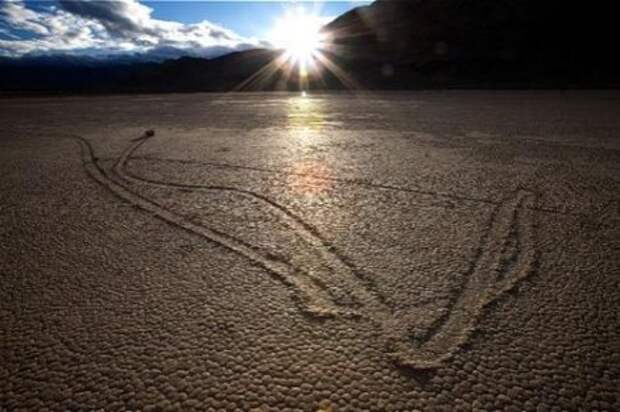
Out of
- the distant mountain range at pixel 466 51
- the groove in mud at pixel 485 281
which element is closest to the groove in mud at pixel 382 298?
the groove in mud at pixel 485 281

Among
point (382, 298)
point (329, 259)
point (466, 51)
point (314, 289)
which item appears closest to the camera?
point (382, 298)

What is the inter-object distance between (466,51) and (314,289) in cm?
4920

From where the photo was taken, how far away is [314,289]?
2180 millimetres

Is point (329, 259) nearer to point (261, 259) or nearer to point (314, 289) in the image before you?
point (314, 289)

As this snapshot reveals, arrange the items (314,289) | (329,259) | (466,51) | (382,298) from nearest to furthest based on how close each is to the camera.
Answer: (382,298) < (314,289) < (329,259) < (466,51)

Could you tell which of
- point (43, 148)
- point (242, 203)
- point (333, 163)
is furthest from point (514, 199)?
point (43, 148)

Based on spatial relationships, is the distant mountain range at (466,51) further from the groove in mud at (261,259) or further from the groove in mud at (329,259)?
the groove in mud at (261,259)

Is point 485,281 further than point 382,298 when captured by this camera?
Yes

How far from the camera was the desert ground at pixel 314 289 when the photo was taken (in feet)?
5.09

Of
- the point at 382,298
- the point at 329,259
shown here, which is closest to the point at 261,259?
the point at 329,259

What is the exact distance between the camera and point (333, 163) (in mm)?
5105

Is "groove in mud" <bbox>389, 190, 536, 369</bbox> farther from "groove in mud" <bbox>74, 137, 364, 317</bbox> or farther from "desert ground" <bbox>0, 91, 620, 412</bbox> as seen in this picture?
"groove in mud" <bbox>74, 137, 364, 317</bbox>

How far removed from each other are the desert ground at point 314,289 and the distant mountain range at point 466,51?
3202 centimetres

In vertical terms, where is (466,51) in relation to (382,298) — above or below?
above
